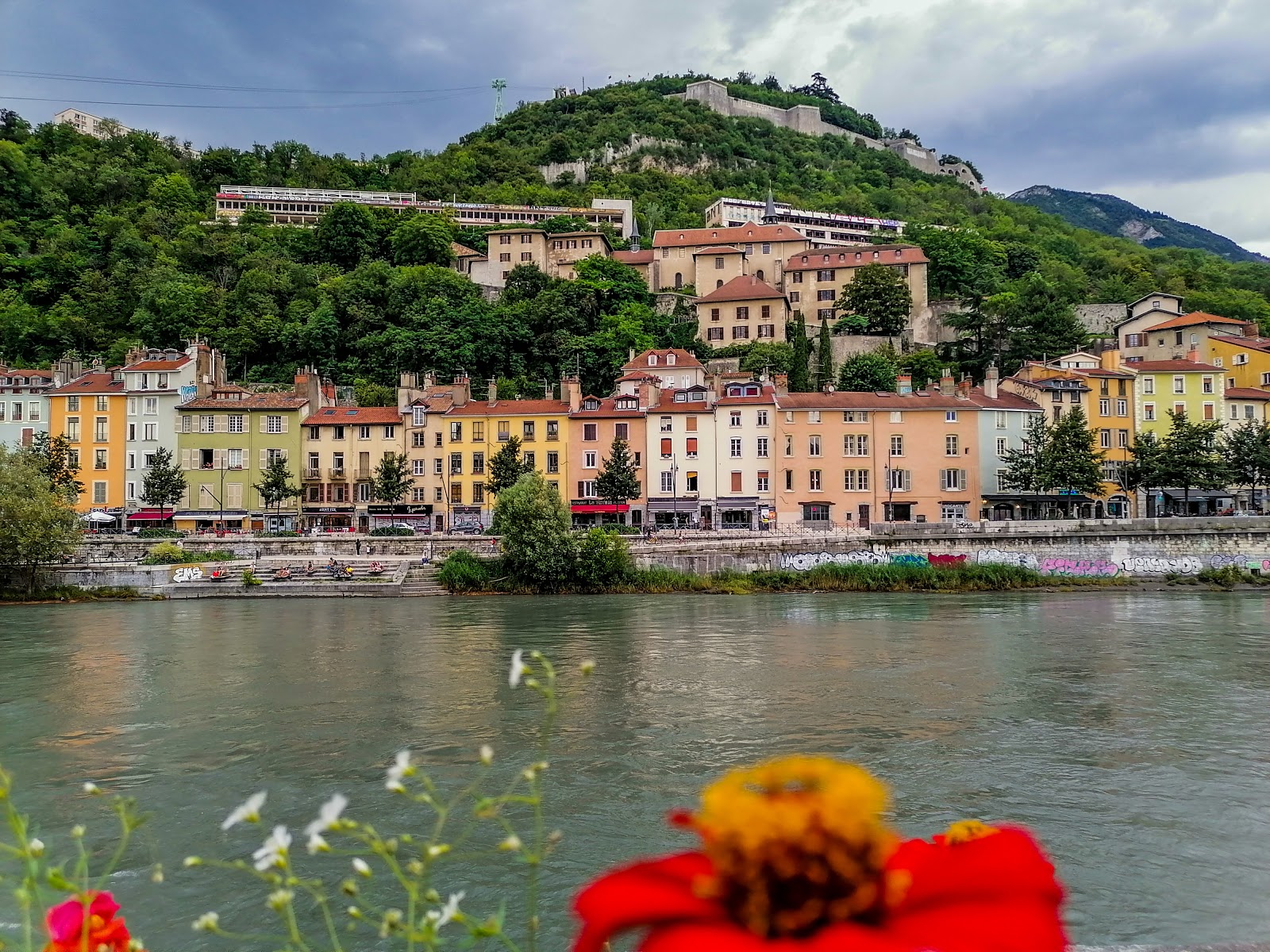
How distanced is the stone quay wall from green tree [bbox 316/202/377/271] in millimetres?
57389

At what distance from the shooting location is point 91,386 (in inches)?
2167

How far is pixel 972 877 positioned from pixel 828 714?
16.1 m

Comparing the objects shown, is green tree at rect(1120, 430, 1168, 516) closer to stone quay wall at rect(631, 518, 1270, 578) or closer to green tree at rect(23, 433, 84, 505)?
stone quay wall at rect(631, 518, 1270, 578)

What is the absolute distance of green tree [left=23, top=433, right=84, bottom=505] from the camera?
4947 centimetres

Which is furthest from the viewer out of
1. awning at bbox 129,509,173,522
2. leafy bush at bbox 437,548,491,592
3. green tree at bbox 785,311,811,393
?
green tree at bbox 785,311,811,393

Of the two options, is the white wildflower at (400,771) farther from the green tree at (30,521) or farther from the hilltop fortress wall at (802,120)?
the hilltop fortress wall at (802,120)

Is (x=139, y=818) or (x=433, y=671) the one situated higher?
(x=139, y=818)

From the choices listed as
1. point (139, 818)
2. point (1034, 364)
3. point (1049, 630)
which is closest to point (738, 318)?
point (1034, 364)

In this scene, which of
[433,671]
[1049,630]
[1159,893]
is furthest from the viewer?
[1049,630]

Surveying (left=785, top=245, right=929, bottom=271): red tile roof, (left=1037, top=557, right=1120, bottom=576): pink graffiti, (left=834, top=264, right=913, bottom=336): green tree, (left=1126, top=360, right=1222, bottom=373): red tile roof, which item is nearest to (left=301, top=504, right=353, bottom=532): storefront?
(left=1037, top=557, right=1120, bottom=576): pink graffiti

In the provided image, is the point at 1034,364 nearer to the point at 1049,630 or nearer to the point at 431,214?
the point at 1049,630

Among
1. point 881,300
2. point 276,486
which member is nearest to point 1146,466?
point 881,300

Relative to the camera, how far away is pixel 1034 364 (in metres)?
59.5

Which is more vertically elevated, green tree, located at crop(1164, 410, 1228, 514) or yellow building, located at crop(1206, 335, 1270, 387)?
yellow building, located at crop(1206, 335, 1270, 387)
